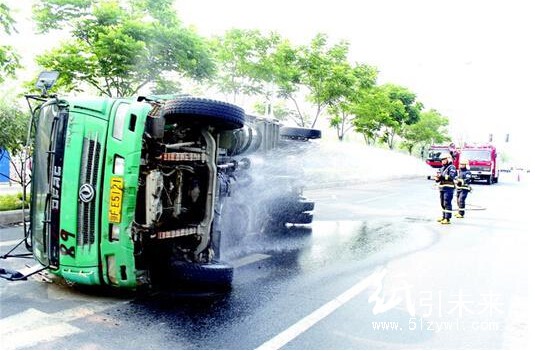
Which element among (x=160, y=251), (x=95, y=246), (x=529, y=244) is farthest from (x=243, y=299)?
(x=529, y=244)

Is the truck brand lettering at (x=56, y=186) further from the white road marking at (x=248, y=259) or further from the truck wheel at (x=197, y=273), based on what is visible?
the white road marking at (x=248, y=259)

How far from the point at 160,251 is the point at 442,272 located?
3708mm

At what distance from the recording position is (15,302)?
4328 millimetres

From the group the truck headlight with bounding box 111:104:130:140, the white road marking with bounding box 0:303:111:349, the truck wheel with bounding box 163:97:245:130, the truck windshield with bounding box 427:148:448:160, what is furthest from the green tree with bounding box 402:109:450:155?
the white road marking with bounding box 0:303:111:349

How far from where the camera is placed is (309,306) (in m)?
4.58

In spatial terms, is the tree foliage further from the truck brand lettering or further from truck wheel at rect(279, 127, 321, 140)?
the truck brand lettering

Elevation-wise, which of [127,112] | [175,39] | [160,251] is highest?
[175,39]

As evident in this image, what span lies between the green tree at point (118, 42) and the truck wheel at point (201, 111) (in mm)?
8808

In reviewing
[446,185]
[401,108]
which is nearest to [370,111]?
[401,108]

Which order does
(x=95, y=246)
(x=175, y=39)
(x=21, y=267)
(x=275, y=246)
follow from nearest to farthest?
1. (x=95, y=246)
2. (x=21, y=267)
3. (x=275, y=246)
4. (x=175, y=39)

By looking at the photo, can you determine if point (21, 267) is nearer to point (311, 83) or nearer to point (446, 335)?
point (446, 335)

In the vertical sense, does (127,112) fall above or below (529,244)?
above

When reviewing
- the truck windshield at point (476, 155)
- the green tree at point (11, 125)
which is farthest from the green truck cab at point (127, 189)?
the truck windshield at point (476, 155)

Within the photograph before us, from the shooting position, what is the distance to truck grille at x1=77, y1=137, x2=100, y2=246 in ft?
14.1
